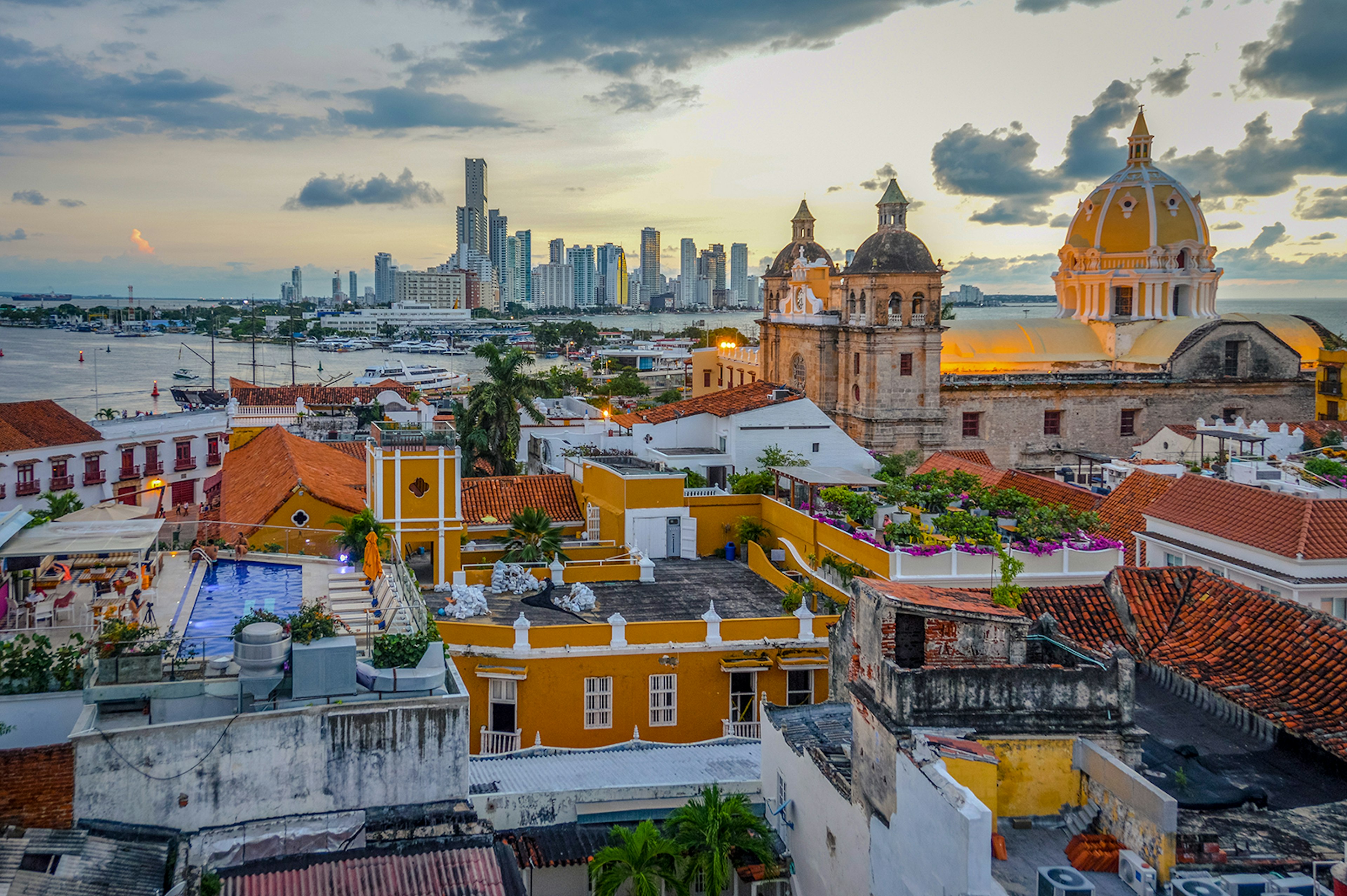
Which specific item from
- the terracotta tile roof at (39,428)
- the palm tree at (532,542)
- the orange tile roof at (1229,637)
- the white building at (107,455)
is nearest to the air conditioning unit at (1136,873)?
the orange tile roof at (1229,637)

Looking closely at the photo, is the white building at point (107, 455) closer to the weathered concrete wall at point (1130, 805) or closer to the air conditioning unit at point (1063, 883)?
the weathered concrete wall at point (1130, 805)

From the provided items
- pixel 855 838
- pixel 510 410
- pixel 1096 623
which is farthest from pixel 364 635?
pixel 510 410

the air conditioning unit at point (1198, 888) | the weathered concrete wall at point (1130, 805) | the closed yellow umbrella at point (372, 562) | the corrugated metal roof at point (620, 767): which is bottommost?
the corrugated metal roof at point (620, 767)

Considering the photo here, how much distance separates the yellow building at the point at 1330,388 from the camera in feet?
158

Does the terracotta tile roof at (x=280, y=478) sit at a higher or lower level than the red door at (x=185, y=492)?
higher

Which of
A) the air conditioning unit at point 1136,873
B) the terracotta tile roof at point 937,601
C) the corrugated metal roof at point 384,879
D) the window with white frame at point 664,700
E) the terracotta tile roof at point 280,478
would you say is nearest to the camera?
the air conditioning unit at point 1136,873

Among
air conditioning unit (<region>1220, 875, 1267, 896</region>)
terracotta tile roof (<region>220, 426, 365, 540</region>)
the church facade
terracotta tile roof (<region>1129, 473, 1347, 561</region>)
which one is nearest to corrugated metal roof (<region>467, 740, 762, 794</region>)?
air conditioning unit (<region>1220, 875, 1267, 896</region>)

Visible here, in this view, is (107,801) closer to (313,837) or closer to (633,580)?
(313,837)

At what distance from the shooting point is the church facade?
142 ft

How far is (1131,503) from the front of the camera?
2488cm

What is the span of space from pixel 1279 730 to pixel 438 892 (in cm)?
826

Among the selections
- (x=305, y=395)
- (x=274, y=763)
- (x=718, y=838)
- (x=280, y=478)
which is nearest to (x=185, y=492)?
(x=305, y=395)

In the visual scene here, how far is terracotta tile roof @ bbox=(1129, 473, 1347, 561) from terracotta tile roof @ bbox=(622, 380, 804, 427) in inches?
424

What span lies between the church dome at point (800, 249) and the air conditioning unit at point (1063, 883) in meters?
49.0
